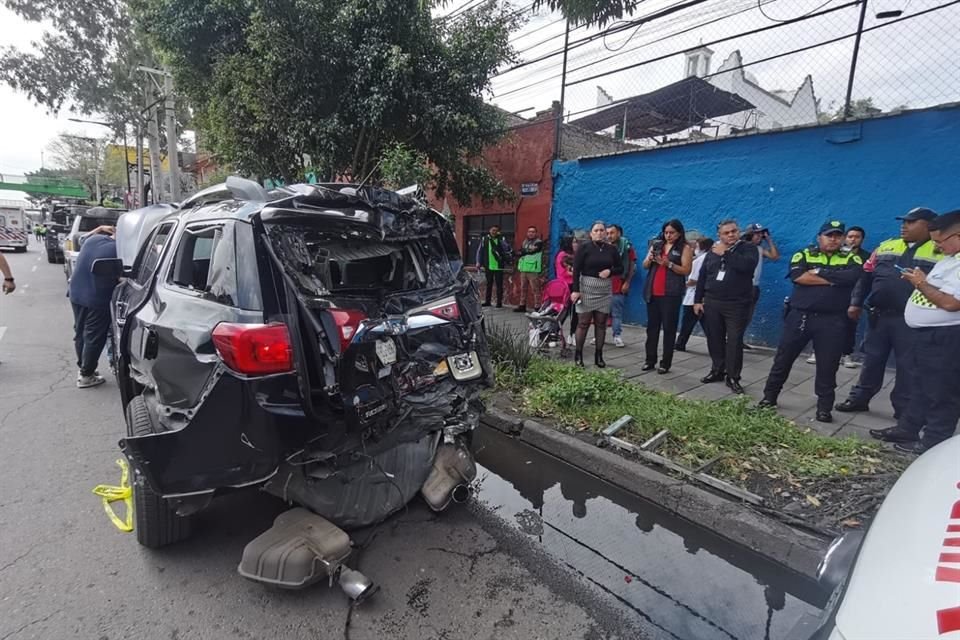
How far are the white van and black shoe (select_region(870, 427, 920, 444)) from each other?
33108 mm

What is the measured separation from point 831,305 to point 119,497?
18.7ft

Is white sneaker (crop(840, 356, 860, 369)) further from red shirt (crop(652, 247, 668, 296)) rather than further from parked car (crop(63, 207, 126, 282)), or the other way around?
parked car (crop(63, 207, 126, 282))

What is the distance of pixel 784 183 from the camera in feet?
21.8

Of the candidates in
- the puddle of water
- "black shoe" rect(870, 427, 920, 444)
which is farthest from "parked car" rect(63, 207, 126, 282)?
"black shoe" rect(870, 427, 920, 444)

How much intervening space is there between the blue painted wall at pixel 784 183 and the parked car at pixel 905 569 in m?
5.95

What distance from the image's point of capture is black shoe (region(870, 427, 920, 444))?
375cm

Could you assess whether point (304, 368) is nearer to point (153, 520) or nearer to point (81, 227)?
point (153, 520)

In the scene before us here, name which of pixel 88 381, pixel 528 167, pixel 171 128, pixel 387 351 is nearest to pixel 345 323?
pixel 387 351

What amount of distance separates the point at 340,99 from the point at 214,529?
7.35 meters

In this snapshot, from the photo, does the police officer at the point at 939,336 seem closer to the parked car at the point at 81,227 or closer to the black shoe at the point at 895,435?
the black shoe at the point at 895,435

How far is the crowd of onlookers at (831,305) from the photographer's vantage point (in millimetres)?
3441

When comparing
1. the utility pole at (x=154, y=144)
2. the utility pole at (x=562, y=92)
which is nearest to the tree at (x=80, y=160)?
the utility pole at (x=154, y=144)

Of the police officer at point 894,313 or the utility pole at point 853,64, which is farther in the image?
the utility pole at point 853,64

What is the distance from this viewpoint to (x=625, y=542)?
Result: 2.87 m
